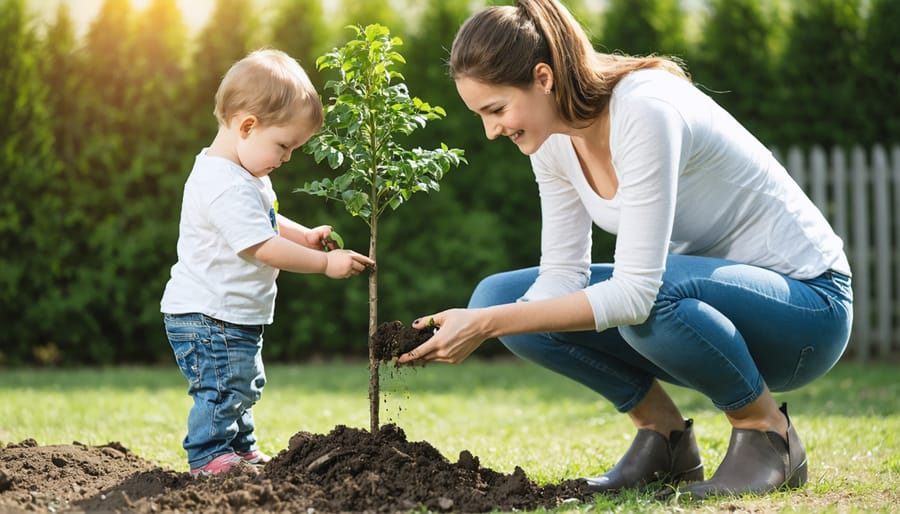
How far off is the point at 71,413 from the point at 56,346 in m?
3.47

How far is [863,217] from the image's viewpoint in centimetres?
880

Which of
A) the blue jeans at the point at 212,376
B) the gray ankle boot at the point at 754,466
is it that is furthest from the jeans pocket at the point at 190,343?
the gray ankle boot at the point at 754,466

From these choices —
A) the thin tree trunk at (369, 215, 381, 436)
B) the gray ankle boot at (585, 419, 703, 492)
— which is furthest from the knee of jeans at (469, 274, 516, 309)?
the gray ankle boot at (585, 419, 703, 492)

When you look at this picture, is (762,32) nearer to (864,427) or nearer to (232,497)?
(864,427)

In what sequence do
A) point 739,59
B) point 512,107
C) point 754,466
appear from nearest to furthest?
1. point 512,107
2. point 754,466
3. point 739,59

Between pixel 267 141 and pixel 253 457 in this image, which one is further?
pixel 253 457

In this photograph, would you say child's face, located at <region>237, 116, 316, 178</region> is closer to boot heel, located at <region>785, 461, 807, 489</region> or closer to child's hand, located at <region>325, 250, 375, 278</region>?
child's hand, located at <region>325, 250, 375, 278</region>

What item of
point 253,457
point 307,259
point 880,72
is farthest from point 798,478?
point 880,72

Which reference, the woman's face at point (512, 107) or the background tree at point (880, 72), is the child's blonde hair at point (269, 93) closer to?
the woman's face at point (512, 107)

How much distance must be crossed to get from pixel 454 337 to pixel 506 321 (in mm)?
170

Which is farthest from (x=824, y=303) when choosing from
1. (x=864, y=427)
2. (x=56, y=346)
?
(x=56, y=346)

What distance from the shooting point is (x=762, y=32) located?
31.0 ft

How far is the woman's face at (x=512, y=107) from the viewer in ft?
10.5

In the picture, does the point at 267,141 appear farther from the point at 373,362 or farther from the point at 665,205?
the point at 665,205
